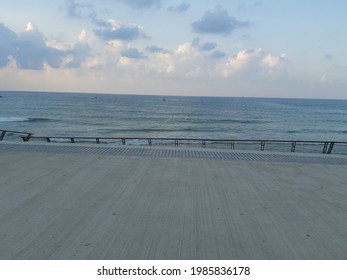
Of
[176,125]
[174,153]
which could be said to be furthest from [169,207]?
[176,125]

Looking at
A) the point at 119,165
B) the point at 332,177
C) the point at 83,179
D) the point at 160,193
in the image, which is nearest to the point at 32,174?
the point at 83,179

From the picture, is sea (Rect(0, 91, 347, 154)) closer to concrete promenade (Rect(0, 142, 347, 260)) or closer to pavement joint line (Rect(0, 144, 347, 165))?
pavement joint line (Rect(0, 144, 347, 165))

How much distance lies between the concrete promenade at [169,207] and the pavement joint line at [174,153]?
38 cm

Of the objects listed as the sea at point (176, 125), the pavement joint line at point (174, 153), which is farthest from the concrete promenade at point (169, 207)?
the sea at point (176, 125)

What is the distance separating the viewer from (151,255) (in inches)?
179

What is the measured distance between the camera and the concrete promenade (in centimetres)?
480

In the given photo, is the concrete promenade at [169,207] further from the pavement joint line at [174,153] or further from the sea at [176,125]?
the sea at [176,125]

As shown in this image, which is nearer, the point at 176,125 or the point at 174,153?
the point at 174,153

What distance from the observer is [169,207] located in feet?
21.4

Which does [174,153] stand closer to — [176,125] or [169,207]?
[169,207]

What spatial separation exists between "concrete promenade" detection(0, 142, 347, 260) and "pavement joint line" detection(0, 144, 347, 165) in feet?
1.25

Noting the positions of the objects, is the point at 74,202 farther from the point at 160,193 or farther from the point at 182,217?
the point at 182,217

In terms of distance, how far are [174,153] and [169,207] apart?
224 inches
